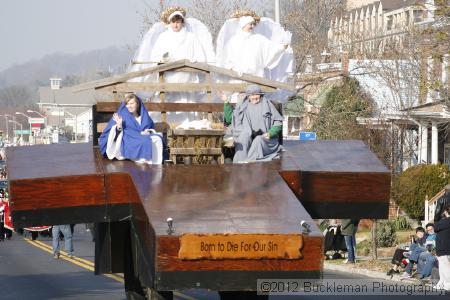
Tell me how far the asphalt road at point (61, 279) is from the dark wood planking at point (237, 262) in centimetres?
790

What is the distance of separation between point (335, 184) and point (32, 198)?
10.2ft

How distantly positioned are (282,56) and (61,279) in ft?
27.7

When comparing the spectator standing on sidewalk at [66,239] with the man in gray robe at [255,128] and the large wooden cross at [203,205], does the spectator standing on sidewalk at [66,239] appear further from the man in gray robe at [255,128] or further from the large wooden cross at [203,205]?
the man in gray robe at [255,128]

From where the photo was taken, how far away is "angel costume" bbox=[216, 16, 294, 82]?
16406 millimetres

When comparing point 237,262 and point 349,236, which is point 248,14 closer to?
point 237,262

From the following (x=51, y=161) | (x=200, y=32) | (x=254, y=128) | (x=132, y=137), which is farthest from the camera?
(x=200, y=32)

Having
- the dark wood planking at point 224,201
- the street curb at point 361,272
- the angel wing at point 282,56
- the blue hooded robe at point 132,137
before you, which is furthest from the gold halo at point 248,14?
the street curb at point 361,272

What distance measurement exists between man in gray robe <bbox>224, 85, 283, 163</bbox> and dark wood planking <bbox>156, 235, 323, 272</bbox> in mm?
2895

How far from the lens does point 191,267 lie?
32.4ft

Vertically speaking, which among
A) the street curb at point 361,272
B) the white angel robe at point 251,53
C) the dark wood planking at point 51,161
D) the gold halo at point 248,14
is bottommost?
the street curb at point 361,272

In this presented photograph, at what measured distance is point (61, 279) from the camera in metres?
23.2

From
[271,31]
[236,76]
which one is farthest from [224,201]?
[271,31]

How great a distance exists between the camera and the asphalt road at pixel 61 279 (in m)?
19.1

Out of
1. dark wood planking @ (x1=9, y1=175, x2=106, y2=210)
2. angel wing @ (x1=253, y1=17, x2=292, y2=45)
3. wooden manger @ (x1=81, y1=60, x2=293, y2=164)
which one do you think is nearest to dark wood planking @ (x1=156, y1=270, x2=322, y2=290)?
dark wood planking @ (x1=9, y1=175, x2=106, y2=210)
